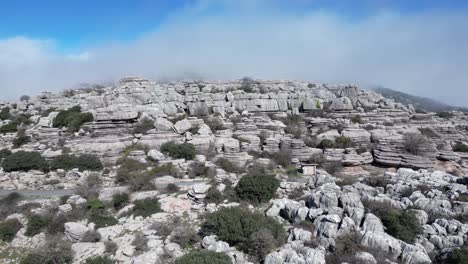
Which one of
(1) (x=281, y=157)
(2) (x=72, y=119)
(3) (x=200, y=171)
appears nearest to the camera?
(3) (x=200, y=171)

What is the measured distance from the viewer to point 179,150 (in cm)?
2592

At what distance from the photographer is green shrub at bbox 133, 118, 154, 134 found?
29781 millimetres

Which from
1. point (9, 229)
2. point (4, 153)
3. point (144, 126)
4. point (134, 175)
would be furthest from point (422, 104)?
point (9, 229)

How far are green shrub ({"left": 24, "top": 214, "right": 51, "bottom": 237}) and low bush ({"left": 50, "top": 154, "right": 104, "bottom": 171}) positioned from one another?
8150 mm

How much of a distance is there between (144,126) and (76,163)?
7487 mm

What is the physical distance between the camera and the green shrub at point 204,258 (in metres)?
11.0

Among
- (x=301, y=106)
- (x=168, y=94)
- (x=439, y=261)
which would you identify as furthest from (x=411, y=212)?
(x=168, y=94)

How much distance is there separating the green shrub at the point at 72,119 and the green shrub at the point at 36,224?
51.1ft

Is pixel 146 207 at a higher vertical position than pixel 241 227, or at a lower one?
lower

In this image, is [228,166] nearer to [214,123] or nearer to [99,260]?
[214,123]

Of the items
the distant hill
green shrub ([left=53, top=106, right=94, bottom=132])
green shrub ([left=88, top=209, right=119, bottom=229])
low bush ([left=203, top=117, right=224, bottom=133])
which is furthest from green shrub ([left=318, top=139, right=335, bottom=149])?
the distant hill

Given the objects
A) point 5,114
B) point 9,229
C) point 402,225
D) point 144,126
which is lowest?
point 9,229

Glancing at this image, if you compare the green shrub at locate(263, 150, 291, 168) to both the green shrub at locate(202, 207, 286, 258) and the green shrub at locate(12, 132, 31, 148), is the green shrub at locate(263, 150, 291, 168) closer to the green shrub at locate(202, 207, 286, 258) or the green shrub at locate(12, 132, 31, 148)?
the green shrub at locate(202, 207, 286, 258)

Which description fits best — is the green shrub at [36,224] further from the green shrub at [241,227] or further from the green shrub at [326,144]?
the green shrub at [326,144]
